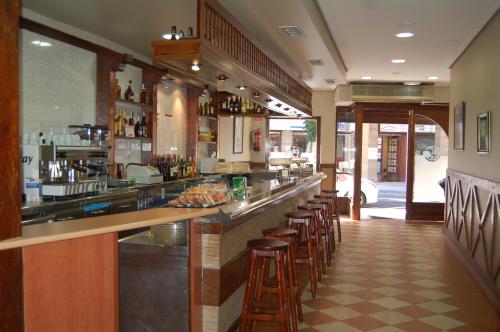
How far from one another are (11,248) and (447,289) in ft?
15.7

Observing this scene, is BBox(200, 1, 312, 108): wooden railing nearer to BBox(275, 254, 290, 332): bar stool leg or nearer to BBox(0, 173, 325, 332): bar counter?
BBox(0, 173, 325, 332): bar counter

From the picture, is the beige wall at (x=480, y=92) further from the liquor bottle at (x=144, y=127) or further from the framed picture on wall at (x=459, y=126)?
the liquor bottle at (x=144, y=127)

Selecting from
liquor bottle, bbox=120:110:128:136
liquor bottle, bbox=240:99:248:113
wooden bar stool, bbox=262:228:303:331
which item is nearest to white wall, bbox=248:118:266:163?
liquor bottle, bbox=240:99:248:113

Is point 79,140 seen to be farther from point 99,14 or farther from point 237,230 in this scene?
point 237,230

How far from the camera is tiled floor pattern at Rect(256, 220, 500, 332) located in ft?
14.4

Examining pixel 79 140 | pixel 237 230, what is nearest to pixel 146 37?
pixel 79 140

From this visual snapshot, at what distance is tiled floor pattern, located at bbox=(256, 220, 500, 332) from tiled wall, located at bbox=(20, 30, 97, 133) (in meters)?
3.19

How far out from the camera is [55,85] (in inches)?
217

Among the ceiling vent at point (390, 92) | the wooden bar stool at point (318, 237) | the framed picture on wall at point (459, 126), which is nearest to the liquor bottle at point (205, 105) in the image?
the ceiling vent at point (390, 92)

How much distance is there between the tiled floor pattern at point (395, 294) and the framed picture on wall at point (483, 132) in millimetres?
1604

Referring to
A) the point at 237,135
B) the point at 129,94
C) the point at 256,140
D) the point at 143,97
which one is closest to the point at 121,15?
the point at 129,94

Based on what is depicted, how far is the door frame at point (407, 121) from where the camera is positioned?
10.9 metres

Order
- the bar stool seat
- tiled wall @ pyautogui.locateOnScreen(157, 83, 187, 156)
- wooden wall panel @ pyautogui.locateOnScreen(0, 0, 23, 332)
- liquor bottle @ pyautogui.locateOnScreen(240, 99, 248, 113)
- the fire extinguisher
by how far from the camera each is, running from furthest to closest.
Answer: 1. the fire extinguisher
2. liquor bottle @ pyautogui.locateOnScreen(240, 99, 248, 113)
3. tiled wall @ pyautogui.locateOnScreen(157, 83, 187, 156)
4. the bar stool seat
5. wooden wall panel @ pyautogui.locateOnScreen(0, 0, 23, 332)

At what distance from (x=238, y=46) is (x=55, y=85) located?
2.38m
